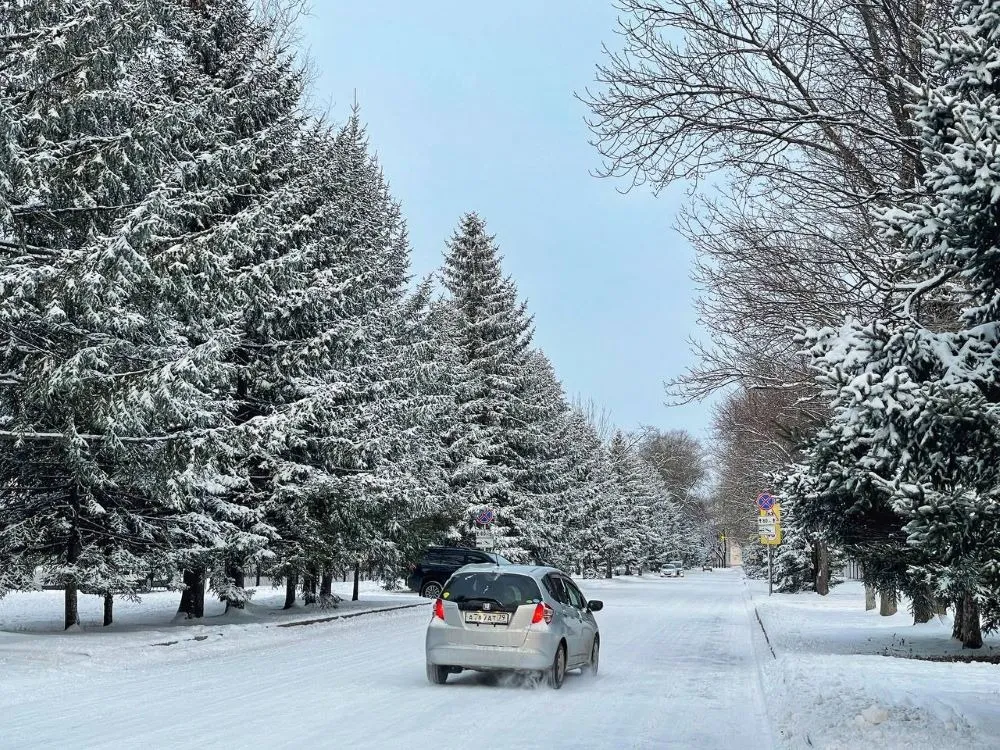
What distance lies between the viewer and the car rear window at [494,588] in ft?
43.8

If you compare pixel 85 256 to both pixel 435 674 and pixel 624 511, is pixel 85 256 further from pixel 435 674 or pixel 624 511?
pixel 624 511

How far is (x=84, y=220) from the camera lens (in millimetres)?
16734

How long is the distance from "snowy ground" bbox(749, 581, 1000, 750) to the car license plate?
137 inches

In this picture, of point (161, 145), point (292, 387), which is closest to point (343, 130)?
point (292, 387)

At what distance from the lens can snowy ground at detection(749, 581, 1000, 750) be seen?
8.93 metres

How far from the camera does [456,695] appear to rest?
39.9 feet

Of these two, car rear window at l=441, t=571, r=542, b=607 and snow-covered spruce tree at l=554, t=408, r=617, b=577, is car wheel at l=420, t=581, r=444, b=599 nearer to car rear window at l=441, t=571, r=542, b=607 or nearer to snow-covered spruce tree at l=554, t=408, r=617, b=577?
snow-covered spruce tree at l=554, t=408, r=617, b=577

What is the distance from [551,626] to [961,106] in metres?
8.23

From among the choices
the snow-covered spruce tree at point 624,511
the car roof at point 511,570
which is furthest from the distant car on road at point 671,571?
the car roof at point 511,570

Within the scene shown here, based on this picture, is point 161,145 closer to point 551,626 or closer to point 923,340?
point 551,626

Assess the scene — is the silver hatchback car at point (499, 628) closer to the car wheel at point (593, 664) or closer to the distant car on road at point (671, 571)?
the car wheel at point (593, 664)

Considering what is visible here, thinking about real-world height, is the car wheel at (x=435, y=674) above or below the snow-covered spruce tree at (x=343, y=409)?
below

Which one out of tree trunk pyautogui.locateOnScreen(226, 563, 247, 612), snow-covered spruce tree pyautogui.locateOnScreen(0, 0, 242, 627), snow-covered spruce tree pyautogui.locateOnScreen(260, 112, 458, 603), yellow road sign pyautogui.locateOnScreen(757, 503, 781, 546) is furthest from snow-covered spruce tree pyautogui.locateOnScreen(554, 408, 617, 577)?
snow-covered spruce tree pyautogui.locateOnScreen(0, 0, 242, 627)

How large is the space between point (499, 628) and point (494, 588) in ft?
1.98
